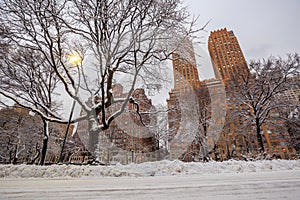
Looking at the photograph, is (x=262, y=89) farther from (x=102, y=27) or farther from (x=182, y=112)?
(x=102, y=27)

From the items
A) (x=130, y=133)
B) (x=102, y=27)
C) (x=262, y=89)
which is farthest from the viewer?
(x=130, y=133)

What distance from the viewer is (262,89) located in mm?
10742

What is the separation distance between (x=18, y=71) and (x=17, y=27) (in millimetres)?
3266

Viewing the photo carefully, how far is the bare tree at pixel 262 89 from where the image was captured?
399 inches

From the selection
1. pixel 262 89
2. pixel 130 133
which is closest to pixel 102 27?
pixel 130 133

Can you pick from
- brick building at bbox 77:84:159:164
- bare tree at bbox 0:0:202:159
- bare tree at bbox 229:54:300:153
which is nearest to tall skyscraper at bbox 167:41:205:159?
brick building at bbox 77:84:159:164

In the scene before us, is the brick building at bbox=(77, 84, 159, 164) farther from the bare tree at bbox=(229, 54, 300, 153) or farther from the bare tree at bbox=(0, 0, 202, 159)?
the bare tree at bbox=(229, 54, 300, 153)

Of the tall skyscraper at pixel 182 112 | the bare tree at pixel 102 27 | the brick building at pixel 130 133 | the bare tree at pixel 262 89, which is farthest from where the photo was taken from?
the tall skyscraper at pixel 182 112

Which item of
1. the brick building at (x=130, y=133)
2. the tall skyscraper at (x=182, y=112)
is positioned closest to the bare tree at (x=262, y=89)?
the tall skyscraper at (x=182, y=112)

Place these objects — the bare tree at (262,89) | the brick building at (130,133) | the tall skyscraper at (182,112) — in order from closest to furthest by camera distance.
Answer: the brick building at (130,133) → the bare tree at (262,89) → the tall skyscraper at (182,112)

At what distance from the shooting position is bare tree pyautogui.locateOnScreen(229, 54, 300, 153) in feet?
33.2

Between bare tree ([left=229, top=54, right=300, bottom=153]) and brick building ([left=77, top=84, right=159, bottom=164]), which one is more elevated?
bare tree ([left=229, top=54, right=300, bottom=153])

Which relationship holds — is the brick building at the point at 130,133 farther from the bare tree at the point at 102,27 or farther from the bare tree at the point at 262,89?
the bare tree at the point at 262,89

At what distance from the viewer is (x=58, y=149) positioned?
627 inches
